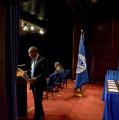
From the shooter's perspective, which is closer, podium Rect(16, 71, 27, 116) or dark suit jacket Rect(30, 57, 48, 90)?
dark suit jacket Rect(30, 57, 48, 90)

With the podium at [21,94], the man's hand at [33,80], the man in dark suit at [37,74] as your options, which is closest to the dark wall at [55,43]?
the podium at [21,94]

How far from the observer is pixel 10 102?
2.73 meters

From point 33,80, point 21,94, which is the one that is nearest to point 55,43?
point 21,94

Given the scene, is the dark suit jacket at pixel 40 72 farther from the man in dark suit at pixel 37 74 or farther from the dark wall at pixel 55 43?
the dark wall at pixel 55 43

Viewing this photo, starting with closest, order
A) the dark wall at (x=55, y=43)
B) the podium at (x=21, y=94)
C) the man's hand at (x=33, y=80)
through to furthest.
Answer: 1. the man's hand at (x=33, y=80)
2. the podium at (x=21, y=94)
3. the dark wall at (x=55, y=43)

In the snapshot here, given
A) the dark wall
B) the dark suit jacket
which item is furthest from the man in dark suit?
the dark wall

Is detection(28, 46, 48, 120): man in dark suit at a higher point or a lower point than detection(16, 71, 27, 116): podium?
higher

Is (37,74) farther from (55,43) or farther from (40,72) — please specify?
(55,43)

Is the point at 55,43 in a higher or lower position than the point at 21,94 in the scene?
higher

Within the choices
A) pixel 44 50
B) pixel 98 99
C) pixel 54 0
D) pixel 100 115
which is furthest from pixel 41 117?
pixel 44 50

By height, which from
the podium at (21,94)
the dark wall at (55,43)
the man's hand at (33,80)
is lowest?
the podium at (21,94)

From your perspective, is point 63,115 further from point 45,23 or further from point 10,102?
point 45,23

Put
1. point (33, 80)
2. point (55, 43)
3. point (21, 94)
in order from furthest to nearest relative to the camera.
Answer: point (55, 43), point (21, 94), point (33, 80)

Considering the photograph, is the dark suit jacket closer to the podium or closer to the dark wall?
the podium
